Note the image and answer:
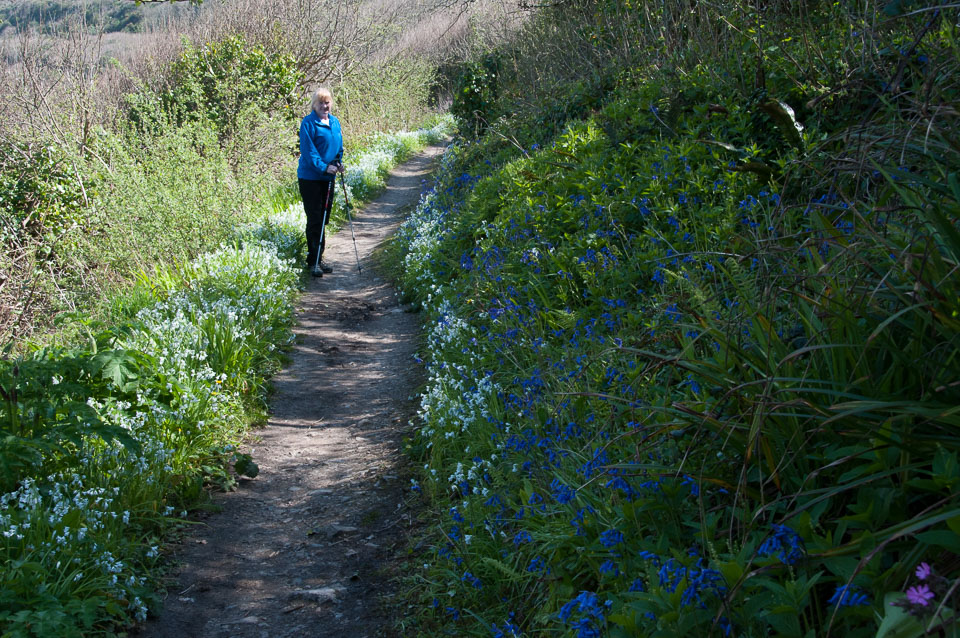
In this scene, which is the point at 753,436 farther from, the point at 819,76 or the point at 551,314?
the point at 819,76

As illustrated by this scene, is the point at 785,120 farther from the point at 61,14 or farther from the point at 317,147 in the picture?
the point at 61,14

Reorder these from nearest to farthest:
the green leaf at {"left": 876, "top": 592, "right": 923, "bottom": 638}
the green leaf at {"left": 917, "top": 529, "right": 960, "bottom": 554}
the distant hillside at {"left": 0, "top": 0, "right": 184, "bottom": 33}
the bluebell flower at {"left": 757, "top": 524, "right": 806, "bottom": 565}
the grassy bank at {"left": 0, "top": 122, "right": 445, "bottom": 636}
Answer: the green leaf at {"left": 876, "top": 592, "right": 923, "bottom": 638} < the green leaf at {"left": 917, "top": 529, "right": 960, "bottom": 554} < the bluebell flower at {"left": 757, "top": 524, "right": 806, "bottom": 565} < the grassy bank at {"left": 0, "top": 122, "right": 445, "bottom": 636} < the distant hillside at {"left": 0, "top": 0, "right": 184, "bottom": 33}

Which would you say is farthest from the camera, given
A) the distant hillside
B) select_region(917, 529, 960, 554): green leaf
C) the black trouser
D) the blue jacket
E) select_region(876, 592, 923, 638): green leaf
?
the distant hillside

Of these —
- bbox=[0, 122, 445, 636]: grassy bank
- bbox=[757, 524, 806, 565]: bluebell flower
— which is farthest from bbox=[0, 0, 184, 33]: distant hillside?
bbox=[757, 524, 806, 565]: bluebell flower

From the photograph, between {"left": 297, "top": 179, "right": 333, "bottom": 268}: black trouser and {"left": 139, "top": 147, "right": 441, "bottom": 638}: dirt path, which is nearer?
{"left": 139, "top": 147, "right": 441, "bottom": 638}: dirt path

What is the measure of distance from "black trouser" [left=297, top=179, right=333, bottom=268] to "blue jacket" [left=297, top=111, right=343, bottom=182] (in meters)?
0.12

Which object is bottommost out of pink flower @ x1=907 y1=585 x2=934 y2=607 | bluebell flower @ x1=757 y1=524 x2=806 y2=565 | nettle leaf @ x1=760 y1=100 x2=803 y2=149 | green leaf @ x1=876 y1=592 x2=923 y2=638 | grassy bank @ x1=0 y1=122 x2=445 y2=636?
grassy bank @ x1=0 y1=122 x2=445 y2=636

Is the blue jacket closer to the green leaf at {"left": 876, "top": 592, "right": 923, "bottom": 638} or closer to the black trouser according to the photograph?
the black trouser

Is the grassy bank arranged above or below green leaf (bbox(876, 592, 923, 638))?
below

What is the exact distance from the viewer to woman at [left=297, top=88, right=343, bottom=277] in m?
10.1

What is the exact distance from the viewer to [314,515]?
484 centimetres

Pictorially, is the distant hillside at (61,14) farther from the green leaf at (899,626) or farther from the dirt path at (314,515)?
the green leaf at (899,626)

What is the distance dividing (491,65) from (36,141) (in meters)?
10.2

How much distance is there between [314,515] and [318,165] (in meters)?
6.37
